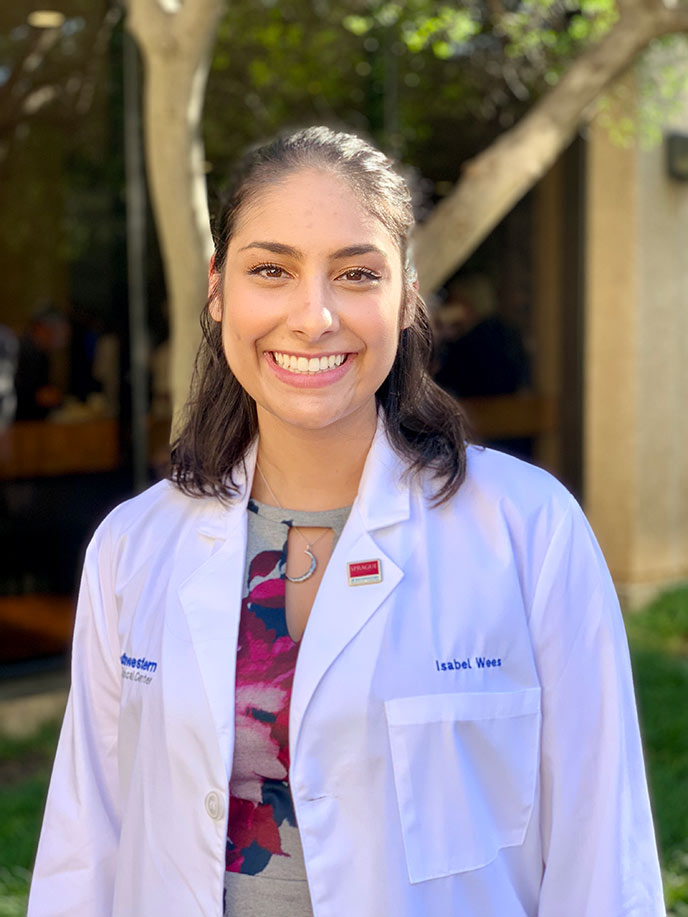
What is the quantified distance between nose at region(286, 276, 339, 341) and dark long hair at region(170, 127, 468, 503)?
0.15 m

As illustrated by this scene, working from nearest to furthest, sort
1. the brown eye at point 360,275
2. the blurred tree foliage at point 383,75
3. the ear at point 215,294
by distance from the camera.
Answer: the brown eye at point 360,275, the ear at point 215,294, the blurred tree foliage at point 383,75

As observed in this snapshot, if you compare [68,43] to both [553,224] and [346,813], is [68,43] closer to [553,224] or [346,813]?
[553,224]

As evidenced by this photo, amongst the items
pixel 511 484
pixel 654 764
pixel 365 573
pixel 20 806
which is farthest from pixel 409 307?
pixel 654 764

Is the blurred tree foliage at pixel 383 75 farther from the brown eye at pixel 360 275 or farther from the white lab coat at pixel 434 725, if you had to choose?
the white lab coat at pixel 434 725

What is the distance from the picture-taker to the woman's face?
1.86 meters

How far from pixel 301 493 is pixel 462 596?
361mm

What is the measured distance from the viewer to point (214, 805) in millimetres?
1821

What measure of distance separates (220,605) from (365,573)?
240mm

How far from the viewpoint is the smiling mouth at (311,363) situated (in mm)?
Answer: 1893

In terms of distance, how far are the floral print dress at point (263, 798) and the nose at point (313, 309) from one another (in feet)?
1.58

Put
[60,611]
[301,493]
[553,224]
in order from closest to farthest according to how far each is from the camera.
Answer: [301,493], [60,611], [553,224]

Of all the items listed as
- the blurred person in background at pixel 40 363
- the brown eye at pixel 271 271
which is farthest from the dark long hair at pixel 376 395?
the blurred person in background at pixel 40 363

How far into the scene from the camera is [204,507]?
2062 millimetres

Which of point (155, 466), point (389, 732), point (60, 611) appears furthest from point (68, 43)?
point (389, 732)
